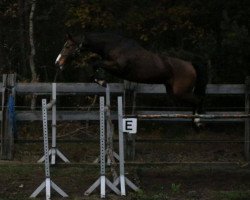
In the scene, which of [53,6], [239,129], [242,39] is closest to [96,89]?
[242,39]

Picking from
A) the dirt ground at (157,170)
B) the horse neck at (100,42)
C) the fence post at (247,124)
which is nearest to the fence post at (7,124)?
the dirt ground at (157,170)

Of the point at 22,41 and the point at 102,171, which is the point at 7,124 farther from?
the point at 22,41

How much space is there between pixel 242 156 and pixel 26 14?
751cm

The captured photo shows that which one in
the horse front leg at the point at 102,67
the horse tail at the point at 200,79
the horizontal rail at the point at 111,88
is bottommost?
the horizontal rail at the point at 111,88

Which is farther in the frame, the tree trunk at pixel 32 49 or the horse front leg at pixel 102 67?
the tree trunk at pixel 32 49

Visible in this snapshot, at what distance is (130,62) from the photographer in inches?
307

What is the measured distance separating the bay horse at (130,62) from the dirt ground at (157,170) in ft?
4.58

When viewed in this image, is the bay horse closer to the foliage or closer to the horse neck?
the horse neck

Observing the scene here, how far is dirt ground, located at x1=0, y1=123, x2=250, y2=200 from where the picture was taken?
26.2ft

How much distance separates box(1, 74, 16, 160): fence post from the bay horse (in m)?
3.11

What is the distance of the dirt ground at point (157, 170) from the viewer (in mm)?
8000

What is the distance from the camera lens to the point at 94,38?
25.8 feet

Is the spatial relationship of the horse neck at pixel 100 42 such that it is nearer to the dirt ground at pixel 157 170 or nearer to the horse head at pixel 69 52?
the horse head at pixel 69 52

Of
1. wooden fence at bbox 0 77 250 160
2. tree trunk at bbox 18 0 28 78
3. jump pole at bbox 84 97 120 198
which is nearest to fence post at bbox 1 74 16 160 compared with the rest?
wooden fence at bbox 0 77 250 160
